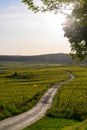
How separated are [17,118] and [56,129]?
901cm

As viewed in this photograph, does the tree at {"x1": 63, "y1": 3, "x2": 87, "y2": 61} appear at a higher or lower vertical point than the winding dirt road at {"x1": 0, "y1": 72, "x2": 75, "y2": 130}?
higher

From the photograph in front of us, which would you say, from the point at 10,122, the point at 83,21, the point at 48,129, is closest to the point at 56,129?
the point at 48,129

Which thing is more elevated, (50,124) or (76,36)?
(76,36)

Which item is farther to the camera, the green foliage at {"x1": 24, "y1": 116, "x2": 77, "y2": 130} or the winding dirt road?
the green foliage at {"x1": 24, "y1": 116, "x2": 77, "y2": 130}

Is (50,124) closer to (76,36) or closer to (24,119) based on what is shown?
(24,119)

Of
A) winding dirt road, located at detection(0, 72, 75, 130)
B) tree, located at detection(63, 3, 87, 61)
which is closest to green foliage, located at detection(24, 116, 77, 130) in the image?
winding dirt road, located at detection(0, 72, 75, 130)

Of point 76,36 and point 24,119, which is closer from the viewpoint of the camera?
point 76,36

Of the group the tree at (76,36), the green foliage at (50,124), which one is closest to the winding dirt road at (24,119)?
the green foliage at (50,124)

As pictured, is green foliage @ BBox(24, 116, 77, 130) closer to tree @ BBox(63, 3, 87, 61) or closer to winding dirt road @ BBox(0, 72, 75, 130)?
winding dirt road @ BBox(0, 72, 75, 130)

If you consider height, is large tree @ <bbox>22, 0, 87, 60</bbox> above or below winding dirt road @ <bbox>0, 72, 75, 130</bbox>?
above

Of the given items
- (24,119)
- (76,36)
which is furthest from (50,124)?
(76,36)

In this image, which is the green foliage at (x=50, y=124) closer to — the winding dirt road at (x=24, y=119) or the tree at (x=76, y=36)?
the winding dirt road at (x=24, y=119)

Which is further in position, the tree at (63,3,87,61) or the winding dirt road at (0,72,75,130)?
the winding dirt road at (0,72,75,130)

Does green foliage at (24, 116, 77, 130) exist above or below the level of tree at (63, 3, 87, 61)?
below
